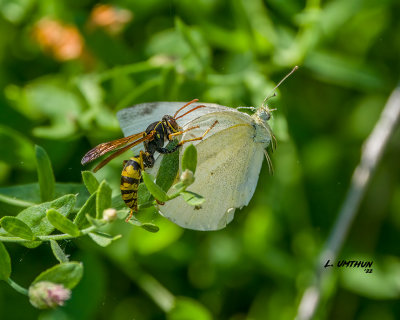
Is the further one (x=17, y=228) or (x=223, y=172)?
(x=223, y=172)

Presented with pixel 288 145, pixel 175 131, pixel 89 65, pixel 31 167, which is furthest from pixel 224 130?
pixel 89 65

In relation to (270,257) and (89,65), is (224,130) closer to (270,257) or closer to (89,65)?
(270,257)

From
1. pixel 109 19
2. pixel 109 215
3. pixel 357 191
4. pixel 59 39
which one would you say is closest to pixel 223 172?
pixel 109 215

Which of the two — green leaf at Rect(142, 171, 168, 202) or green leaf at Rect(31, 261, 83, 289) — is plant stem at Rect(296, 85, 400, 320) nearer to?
green leaf at Rect(142, 171, 168, 202)

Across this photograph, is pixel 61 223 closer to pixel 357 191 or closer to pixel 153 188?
pixel 153 188

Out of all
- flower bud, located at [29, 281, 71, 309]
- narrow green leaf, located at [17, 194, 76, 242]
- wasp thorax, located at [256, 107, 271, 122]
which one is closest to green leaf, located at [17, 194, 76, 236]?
narrow green leaf, located at [17, 194, 76, 242]

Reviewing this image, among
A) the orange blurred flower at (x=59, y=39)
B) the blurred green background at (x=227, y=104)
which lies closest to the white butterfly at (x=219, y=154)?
the blurred green background at (x=227, y=104)
